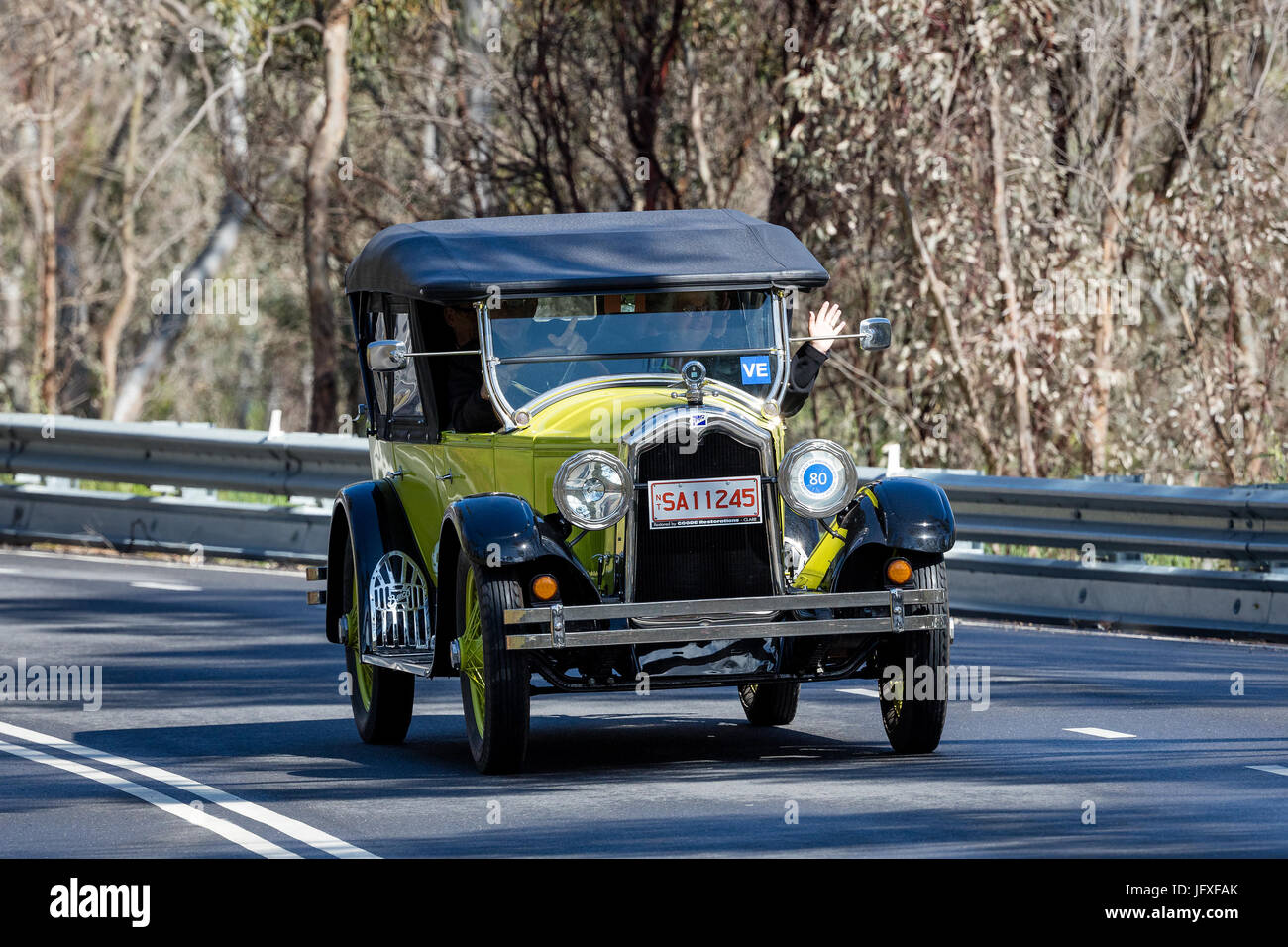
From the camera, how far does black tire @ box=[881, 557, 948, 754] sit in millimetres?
9492

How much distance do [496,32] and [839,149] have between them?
5971mm

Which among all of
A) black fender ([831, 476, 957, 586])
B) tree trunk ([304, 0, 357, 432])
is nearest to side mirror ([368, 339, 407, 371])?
black fender ([831, 476, 957, 586])

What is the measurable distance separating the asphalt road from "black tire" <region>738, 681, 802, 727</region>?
0.11m

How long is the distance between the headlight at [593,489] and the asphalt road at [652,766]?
3.47 ft

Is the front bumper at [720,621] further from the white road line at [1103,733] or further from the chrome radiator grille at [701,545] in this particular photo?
the white road line at [1103,733]

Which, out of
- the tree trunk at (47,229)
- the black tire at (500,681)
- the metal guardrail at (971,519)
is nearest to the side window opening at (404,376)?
the black tire at (500,681)

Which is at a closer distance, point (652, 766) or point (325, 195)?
point (652, 766)

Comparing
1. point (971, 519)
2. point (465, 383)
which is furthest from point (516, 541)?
point (971, 519)

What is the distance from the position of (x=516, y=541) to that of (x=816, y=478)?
1312 millimetres

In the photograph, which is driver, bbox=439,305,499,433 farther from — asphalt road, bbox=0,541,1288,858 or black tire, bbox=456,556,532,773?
asphalt road, bbox=0,541,1288,858

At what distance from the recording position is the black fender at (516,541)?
912 cm

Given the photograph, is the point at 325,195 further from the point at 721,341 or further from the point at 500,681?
the point at 500,681

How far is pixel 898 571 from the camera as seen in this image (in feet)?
31.1

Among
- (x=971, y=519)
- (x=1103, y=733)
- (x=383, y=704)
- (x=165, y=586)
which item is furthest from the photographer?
(x=165, y=586)
